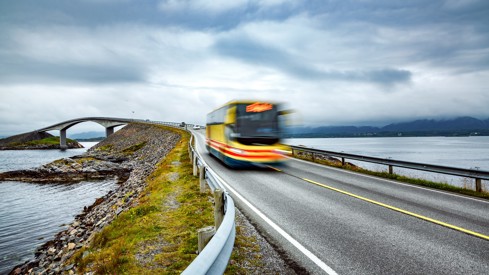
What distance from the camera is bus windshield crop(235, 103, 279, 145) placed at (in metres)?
16.3

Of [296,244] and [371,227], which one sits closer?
[296,244]

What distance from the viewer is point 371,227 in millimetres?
6680

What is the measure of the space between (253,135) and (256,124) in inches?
26.2

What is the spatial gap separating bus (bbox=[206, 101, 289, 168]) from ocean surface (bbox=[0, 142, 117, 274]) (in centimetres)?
918

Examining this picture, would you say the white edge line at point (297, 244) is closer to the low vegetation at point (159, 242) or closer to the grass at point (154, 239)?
the low vegetation at point (159, 242)

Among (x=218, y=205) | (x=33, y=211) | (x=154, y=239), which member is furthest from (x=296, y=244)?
(x=33, y=211)

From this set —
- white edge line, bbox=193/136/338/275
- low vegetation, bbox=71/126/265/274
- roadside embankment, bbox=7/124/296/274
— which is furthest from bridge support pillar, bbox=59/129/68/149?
white edge line, bbox=193/136/338/275

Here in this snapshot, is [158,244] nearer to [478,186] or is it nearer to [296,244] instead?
[296,244]

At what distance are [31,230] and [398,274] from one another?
15.9m

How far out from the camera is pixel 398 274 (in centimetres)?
439

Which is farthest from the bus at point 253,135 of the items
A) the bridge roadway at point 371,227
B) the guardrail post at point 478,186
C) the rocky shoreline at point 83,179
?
the guardrail post at point 478,186

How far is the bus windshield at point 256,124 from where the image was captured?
16328 millimetres

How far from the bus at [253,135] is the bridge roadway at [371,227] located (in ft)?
13.4

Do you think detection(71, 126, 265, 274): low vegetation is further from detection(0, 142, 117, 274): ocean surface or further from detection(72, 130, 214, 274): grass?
detection(0, 142, 117, 274): ocean surface
